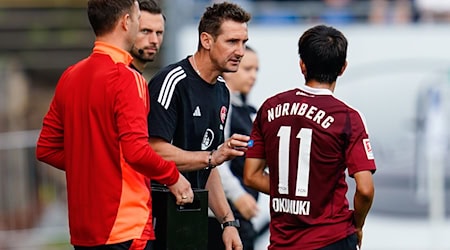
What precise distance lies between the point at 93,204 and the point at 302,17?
9870mm

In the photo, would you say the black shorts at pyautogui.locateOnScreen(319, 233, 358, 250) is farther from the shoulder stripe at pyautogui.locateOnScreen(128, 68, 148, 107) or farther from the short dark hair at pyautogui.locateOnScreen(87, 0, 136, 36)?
the short dark hair at pyautogui.locateOnScreen(87, 0, 136, 36)

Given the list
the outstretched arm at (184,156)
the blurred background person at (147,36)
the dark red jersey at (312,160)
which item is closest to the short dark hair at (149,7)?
the blurred background person at (147,36)

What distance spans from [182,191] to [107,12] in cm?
92

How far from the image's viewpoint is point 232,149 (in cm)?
531

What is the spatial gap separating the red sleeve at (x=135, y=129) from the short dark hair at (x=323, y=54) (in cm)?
90

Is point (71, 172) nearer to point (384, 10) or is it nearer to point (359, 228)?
point (359, 228)

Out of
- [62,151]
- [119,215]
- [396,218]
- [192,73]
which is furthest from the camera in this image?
[396,218]

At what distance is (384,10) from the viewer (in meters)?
14.8

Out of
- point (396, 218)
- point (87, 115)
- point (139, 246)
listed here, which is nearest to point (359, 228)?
point (139, 246)

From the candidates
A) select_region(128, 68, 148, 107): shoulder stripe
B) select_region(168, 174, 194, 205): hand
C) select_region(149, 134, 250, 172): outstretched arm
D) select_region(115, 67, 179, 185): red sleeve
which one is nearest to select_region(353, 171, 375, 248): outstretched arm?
select_region(149, 134, 250, 172): outstretched arm

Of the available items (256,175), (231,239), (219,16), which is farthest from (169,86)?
(231,239)

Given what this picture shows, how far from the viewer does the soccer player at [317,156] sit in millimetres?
5289

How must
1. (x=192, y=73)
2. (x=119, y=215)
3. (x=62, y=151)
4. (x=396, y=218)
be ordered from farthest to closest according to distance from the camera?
(x=396, y=218)
(x=192, y=73)
(x=62, y=151)
(x=119, y=215)

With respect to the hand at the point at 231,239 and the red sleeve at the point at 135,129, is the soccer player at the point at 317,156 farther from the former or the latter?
the red sleeve at the point at 135,129
